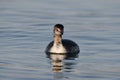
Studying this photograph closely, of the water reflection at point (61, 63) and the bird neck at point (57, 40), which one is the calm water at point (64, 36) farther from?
the bird neck at point (57, 40)

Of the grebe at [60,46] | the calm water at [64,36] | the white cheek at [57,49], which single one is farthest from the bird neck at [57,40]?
the calm water at [64,36]

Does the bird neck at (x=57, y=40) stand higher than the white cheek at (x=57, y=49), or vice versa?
the bird neck at (x=57, y=40)

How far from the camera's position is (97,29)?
30.9 metres

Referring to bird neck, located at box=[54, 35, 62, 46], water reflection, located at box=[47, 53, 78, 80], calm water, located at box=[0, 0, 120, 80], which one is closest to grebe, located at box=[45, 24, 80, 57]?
bird neck, located at box=[54, 35, 62, 46]

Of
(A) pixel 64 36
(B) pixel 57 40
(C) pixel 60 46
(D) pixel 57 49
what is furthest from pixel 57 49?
(A) pixel 64 36

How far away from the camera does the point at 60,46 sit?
2680 cm

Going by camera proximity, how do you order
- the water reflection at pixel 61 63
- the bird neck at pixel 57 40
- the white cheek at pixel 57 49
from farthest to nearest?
the bird neck at pixel 57 40 < the white cheek at pixel 57 49 < the water reflection at pixel 61 63

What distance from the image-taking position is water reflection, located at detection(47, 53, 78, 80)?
2182 cm

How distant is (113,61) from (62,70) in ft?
6.96

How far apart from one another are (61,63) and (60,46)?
2.86m

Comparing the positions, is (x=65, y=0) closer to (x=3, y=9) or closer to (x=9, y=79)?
(x=3, y=9)

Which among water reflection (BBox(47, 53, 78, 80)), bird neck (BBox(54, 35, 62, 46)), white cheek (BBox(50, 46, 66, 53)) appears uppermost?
bird neck (BBox(54, 35, 62, 46))

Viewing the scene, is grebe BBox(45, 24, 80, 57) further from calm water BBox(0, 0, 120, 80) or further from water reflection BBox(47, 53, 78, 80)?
calm water BBox(0, 0, 120, 80)

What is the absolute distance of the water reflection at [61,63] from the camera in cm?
2182
